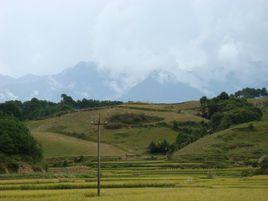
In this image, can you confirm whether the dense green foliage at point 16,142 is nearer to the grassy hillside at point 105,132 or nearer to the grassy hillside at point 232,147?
the grassy hillside at point 232,147

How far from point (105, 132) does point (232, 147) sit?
2172 inches

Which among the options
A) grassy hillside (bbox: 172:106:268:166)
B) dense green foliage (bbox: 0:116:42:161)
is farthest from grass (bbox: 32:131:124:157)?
dense green foliage (bbox: 0:116:42:161)

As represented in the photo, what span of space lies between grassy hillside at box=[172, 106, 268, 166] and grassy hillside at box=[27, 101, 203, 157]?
23543 millimetres

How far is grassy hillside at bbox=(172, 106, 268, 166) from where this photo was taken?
9719 cm

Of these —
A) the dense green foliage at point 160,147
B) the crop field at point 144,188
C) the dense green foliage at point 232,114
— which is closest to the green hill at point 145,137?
the dense green foliage at point 160,147

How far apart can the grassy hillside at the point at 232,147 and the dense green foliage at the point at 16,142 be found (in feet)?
90.2

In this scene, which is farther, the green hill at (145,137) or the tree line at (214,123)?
the tree line at (214,123)

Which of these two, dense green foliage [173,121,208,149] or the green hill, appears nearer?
the green hill

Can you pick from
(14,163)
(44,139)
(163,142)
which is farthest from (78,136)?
(14,163)

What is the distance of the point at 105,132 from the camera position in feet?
496

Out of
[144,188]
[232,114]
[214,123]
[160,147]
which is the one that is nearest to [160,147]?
[160,147]

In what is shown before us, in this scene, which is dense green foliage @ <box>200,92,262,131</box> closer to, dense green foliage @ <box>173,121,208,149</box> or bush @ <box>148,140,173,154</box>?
dense green foliage @ <box>173,121,208,149</box>

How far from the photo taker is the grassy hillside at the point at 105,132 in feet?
421

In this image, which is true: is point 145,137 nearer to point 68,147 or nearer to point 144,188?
point 68,147
